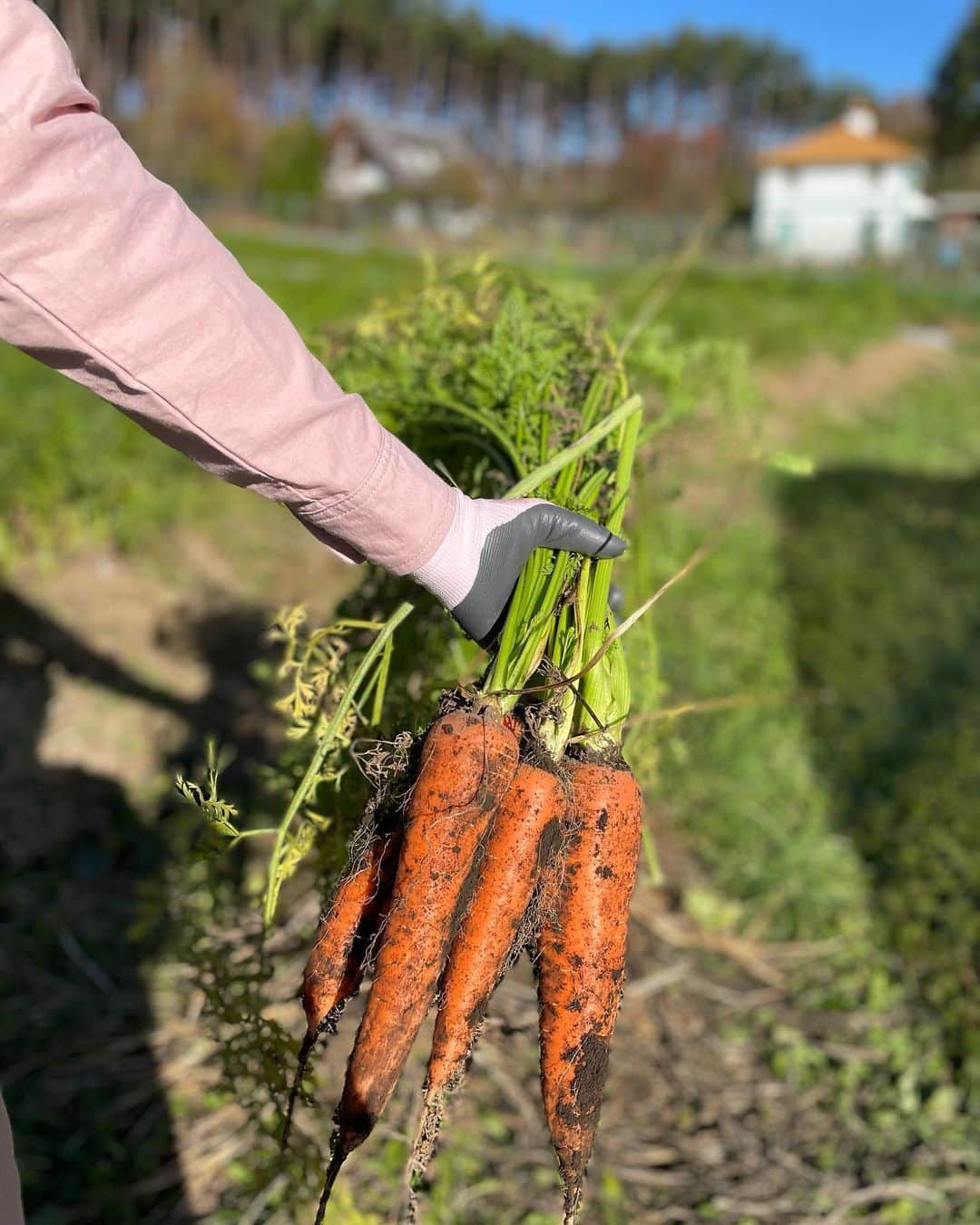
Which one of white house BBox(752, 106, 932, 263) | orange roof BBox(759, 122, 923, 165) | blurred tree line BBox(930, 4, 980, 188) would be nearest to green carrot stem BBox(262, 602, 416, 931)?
white house BBox(752, 106, 932, 263)

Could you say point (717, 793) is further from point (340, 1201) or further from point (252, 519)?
point (252, 519)

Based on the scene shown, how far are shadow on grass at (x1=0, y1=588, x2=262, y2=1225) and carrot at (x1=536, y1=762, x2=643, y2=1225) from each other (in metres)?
0.98

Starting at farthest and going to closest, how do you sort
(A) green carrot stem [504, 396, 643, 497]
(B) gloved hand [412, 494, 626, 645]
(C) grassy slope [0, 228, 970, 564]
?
(C) grassy slope [0, 228, 970, 564]
(A) green carrot stem [504, 396, 643, 497]
(B) gloved hand [412, 494, 626, 645]

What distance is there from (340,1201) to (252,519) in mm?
4883

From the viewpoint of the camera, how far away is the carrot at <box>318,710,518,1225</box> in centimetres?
149

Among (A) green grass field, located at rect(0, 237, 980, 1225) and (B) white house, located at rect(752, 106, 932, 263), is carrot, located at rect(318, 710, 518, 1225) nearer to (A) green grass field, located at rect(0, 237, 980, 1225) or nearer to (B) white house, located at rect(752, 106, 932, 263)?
(A) green grass field, located at rect(0, 237, 980, 1225)

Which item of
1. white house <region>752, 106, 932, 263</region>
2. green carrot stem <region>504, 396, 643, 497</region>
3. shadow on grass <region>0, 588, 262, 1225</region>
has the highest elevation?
white house <region>752, 106, 932, 263</region>

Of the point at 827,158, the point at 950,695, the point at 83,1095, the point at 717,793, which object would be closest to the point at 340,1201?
the point at 83,1095

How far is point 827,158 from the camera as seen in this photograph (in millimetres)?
46000

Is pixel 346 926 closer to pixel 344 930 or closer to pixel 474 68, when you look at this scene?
pixel 344 930

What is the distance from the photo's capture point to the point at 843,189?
4634cm

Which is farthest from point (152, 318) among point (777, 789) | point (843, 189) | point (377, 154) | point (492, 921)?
point (377, 154)

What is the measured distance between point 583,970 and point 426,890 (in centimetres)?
30

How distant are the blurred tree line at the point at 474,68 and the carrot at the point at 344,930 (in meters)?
59.0
